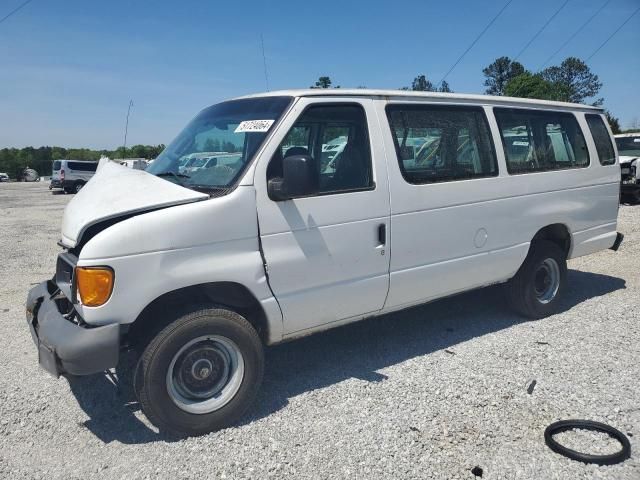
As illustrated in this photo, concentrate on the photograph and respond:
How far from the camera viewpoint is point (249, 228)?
Result: 10.9 feet

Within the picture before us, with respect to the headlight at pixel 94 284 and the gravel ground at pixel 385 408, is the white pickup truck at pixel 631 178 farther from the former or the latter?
the headlight at pixel 94 284

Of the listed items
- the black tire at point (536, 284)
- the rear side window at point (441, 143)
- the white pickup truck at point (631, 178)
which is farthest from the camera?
the white pickup truck at point (631, 178)

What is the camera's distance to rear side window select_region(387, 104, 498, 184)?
13.4 feet

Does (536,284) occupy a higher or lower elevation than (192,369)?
higher

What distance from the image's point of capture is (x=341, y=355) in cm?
449

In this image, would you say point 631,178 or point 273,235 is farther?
point 631,178

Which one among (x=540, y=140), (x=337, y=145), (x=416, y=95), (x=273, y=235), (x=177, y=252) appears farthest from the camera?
(x=540, y=140)

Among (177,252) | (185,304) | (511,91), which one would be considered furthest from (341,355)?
(511,91)

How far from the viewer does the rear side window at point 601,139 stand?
565cm

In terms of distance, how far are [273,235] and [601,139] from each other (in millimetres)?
4275

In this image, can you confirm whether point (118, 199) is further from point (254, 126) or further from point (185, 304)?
point (254, 126)

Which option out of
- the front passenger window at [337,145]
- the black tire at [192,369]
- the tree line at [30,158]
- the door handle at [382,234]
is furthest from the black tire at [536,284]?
the tree line at [30,158]

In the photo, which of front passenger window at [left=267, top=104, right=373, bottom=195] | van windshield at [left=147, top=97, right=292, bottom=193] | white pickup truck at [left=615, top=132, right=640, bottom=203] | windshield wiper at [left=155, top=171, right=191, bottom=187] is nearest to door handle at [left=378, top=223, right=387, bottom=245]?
front passenger window at [left=267, top=104, right=373, bottom=195]

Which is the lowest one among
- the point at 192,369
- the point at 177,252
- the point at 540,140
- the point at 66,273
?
the point at 192,369
